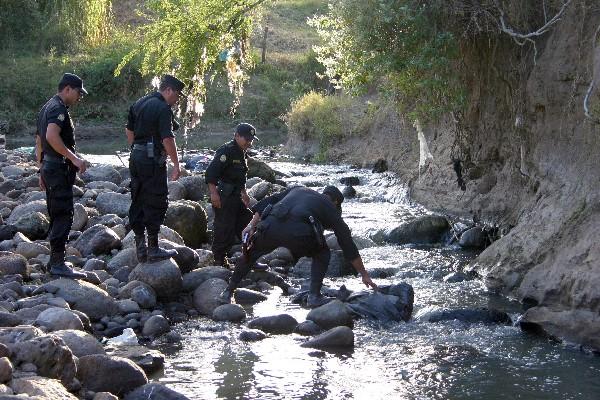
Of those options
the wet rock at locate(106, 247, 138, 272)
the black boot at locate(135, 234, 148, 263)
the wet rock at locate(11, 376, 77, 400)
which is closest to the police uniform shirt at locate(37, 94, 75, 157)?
the black boot at locate(135, 234, 148, 263)

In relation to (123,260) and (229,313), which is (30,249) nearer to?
(123,260)

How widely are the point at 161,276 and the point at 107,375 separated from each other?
3.02 m

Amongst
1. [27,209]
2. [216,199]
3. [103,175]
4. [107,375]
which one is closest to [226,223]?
[216,199]

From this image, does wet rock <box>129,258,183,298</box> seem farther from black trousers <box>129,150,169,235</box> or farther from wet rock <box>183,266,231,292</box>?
black trousers <box>129,150,169,235</box>

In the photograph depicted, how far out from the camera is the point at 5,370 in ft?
18.4

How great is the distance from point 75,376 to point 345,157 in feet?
69.3

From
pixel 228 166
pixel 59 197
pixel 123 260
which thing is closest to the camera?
pixel 59 197

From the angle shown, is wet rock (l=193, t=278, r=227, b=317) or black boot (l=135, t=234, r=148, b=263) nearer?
wet rock (l=193, t=278, r=227, b=317)

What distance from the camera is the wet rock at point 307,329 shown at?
8.67 metres

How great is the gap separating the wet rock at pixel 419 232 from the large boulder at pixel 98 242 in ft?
15.3

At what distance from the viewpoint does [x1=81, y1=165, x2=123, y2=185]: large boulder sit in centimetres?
1740

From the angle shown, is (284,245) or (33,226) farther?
(33,226)

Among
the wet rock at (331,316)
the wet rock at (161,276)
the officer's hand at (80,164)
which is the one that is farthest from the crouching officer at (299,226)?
the officer's hand at (80,164)

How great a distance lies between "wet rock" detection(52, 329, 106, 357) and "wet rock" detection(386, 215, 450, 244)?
757cm
